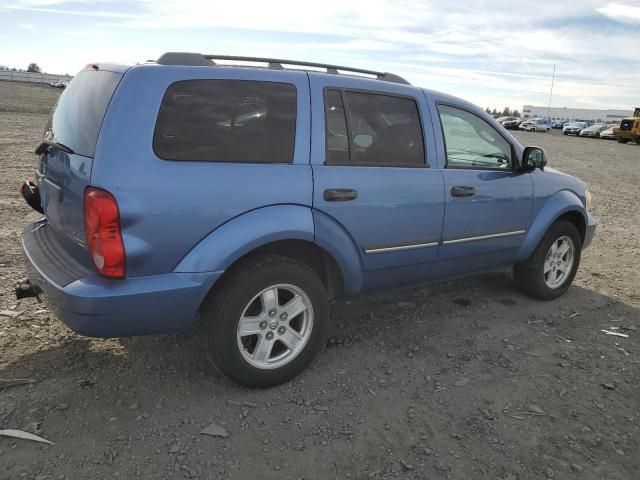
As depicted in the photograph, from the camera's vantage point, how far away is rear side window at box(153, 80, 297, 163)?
280 cm

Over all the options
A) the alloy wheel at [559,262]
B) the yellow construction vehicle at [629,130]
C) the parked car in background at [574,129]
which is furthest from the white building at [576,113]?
the alloy wheel at [559,262]

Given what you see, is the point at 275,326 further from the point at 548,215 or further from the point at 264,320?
the point at 548,215

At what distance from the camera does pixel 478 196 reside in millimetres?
4086

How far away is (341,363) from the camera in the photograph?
11.9 ft

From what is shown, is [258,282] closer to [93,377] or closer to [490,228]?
[93,377]

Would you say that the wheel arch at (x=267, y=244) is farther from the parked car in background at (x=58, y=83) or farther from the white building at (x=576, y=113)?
the white building at (x=576, y=113)

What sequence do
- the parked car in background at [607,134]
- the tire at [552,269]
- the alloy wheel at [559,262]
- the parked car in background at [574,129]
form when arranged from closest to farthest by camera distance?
the tire at [552,269], the alloy wheel at [559,262], the parked car in background at [607,134], the parked car in background at [574,129]

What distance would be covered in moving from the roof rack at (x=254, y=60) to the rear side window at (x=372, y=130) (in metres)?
Answer: 0.25

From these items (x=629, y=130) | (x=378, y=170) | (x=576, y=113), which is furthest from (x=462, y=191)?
(x=576, y=113)

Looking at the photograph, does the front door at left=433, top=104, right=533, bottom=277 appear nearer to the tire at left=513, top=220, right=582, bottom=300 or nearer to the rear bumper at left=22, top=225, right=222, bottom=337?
the tire at left=513, top=220, right=582, bottom=300

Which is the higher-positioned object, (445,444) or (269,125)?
(269,125)

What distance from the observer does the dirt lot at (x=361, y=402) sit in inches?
104

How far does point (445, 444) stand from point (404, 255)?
1337 mm

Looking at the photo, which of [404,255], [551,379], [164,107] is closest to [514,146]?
[404,255]
